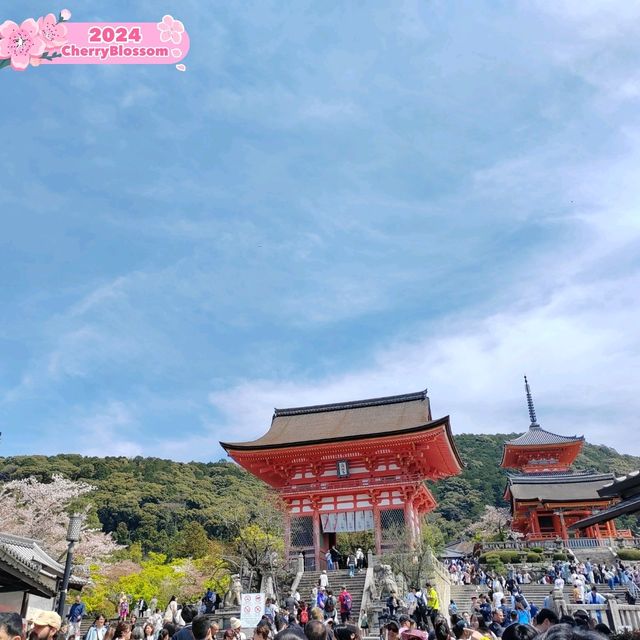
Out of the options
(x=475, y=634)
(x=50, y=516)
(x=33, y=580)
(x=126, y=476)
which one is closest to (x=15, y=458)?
(x=126, y=476)

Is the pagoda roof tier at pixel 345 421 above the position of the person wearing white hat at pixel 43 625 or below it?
above

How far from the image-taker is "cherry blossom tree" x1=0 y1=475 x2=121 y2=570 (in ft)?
99.3

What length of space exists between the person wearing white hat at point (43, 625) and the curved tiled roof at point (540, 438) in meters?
49.6

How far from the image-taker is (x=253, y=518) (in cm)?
2662

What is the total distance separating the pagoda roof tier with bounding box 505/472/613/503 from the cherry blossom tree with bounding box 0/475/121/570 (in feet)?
96.1

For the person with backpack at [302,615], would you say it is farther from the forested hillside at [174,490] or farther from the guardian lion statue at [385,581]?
the forested hillside at [174,490]

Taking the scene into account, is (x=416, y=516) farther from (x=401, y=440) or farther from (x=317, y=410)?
(x=317, y=410)

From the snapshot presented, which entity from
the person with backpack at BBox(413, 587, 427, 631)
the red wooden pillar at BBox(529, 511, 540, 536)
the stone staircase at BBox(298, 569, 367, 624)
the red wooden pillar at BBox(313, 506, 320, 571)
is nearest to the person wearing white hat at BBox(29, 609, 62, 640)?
the person with backpack at BBox(413, 587, 427, 631)

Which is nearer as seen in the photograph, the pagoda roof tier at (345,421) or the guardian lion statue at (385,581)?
the guardian lion statue at (385,581)

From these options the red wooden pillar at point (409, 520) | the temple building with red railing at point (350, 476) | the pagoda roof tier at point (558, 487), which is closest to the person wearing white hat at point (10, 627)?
the temple building with red railing at point (350, 476)

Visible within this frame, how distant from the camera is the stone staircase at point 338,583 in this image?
789 inches

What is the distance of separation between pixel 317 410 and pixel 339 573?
1307cm

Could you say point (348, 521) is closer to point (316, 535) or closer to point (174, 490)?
point (316, 535)

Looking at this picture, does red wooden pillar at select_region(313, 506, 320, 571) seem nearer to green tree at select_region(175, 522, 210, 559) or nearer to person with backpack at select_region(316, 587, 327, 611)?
person with backpack at select_region(316, 587, 327, 611)
